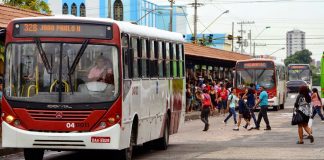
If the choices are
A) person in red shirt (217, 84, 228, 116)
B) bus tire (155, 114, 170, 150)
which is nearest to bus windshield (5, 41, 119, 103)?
bus tire (155, 114, 170, 150)

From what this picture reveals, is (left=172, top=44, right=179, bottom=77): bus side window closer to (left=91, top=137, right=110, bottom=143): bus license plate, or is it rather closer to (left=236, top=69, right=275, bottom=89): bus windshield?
(left=91, top=137, right=110, bottom=143): bus license plate

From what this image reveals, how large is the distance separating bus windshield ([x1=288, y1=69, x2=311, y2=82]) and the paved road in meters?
57.6

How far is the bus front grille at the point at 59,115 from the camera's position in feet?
51.4

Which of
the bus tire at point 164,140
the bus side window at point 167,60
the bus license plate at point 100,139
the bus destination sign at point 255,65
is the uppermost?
the bus side window at point 167,60

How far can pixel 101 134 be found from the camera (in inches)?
616

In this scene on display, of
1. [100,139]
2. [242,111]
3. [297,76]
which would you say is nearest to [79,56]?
[100,139]

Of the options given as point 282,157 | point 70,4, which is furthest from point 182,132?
point 70,4

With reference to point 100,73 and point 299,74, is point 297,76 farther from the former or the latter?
point 100,73

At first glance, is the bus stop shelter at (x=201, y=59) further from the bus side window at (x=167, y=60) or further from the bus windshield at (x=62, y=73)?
the bus windshield at (x=62, y=73)

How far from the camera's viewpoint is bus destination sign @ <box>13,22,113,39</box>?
52.6ft

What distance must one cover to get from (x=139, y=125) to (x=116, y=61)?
2.15 metres

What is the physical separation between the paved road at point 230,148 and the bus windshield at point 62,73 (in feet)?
9.33

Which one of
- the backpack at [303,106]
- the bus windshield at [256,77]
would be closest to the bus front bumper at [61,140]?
the backpack at [303,106]

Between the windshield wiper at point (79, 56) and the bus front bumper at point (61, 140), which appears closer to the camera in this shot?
the bus front bumper at point (61, 140)
